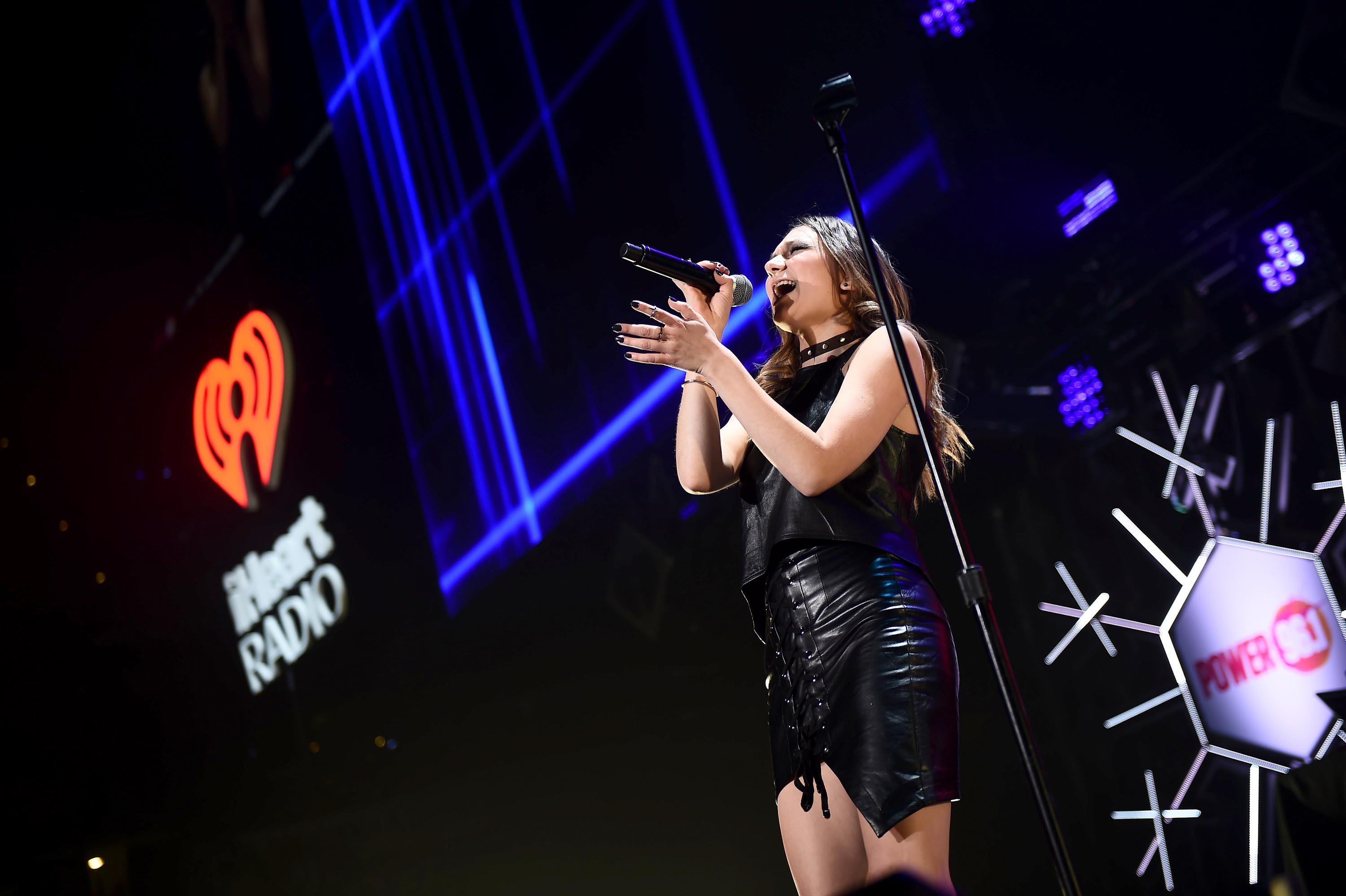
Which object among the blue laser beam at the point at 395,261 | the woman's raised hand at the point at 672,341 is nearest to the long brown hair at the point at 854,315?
the woman's raised hand at the point at 672,341

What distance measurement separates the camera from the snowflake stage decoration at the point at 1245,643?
2188mm

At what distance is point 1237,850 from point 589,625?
175 cm

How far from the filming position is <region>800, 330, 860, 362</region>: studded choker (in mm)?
1390

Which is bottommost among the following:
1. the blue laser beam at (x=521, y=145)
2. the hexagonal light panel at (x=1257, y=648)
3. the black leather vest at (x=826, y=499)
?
the hexagonal light panel at (x=1257, y=648)

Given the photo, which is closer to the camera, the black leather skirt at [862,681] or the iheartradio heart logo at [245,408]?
the black leather skirt at [862,681]

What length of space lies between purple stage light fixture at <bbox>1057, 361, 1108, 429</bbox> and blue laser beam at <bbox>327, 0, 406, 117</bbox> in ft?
9.48

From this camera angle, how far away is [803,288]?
143 cm

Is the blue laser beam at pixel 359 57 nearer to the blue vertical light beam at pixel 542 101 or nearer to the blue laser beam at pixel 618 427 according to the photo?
the blue vertical light beam at pixel 542 101

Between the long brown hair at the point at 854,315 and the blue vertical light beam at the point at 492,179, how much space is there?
165 cm

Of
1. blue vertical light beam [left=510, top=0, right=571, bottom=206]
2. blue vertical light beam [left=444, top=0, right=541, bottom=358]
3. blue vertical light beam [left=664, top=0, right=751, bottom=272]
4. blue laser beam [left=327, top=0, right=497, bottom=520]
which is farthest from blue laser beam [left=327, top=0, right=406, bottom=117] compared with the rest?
blue vertical light beam [left=664, top=0, right=751, bottom=272]

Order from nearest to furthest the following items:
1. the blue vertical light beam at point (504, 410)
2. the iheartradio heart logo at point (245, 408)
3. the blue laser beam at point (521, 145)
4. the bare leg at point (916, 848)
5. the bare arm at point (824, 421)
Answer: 1. the bare leg at point (916, 848)
2. the bare arm at point (824, 421)
3. the blue laser beam at point (521, 145)
4. the blue vertical light beam at point (504, 410)
5. the iheartradio heart logo at point (245, 408)

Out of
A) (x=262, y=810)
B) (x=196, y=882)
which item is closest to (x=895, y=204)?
(x=262, y=810)

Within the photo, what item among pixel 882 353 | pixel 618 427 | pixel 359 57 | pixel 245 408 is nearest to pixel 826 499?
pixel 882 353

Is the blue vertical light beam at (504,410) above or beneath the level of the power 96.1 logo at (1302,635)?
above
